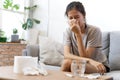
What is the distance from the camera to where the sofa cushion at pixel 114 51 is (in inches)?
98.6

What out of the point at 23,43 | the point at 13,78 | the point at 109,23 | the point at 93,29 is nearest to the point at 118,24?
the point at 109,23

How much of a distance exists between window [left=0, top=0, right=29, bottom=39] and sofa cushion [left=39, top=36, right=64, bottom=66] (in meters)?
1.12

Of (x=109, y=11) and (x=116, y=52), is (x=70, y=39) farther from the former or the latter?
(x=109, y=11)

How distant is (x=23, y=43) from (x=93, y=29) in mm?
1958

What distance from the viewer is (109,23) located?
3.07 m

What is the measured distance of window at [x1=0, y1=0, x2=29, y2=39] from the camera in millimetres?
3693

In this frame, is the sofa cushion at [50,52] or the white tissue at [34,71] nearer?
the white tissue at [34,71]

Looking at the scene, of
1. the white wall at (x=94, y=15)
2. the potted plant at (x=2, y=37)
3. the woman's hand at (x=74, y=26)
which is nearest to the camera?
the woman's hand at (x=74, y=26)

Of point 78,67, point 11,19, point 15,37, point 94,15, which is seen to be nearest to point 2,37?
point 15,37

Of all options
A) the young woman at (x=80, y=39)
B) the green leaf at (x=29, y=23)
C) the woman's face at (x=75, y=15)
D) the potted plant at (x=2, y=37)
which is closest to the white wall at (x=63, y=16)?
the green leaf at (x=29, y=23)

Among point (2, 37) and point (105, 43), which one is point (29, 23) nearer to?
point (2, 37)

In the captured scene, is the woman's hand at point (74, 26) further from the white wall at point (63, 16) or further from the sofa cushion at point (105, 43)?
the white wall at point (63, 16)

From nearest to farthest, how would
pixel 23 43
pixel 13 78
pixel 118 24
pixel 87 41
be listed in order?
pixel 13 78
pixel 87 41
pixel 118 24
pixel 23 43

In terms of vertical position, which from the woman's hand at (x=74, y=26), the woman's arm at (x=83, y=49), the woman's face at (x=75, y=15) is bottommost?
the woman's arm at (x=83, y=49)
